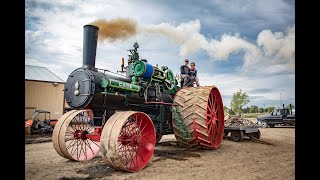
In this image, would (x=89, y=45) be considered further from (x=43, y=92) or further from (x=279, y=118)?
(x=279, y=118)

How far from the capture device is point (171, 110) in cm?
728

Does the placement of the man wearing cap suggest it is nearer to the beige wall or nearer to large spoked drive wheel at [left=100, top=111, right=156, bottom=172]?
large spoked drive wheel at [left=100, top=111, right=156, bottom=172]

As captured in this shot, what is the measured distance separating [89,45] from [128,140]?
2273 millimetres

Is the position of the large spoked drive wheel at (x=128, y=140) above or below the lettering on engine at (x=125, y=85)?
below

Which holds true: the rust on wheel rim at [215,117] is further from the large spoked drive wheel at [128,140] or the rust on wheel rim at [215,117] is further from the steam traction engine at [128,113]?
the large spoked drive wheel at [128,140]

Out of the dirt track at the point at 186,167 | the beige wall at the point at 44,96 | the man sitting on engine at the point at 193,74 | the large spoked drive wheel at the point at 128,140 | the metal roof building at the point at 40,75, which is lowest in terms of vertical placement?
the dirt track at the point at 186,167

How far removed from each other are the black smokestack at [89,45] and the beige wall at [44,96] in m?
13.0

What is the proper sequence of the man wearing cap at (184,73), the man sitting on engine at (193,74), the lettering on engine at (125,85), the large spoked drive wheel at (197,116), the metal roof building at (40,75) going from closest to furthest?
the lettering on engine at (125,85), the large spoked drive wheel at (197,116), the man wearing cap at (184,73), the man sitting on engine at (193,74), the metal roof building at (40,75)

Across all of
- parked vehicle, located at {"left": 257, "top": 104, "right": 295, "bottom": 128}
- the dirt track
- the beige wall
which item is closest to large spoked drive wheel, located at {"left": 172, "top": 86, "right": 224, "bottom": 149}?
the dirt track

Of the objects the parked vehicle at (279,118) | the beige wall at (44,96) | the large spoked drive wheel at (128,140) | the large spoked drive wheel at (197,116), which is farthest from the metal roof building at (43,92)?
the parked vehicle at (279,118)

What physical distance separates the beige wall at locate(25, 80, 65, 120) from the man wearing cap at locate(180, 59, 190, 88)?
1236cm

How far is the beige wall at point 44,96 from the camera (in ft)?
56.5
